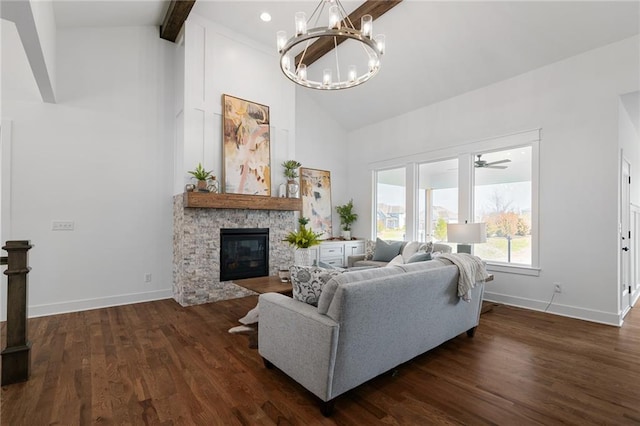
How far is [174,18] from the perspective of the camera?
428 centimetres

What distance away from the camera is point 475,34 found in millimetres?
4172

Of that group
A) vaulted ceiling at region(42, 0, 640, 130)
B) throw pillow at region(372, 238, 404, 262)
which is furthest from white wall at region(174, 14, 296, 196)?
throw pillow at region(372, 238, 404, 262)

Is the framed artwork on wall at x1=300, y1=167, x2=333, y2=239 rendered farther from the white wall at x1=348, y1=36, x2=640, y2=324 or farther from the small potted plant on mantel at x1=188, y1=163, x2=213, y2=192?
the white wall at x1=348, y1=36, x2=640, y2=324

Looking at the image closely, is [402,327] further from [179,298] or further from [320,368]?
[179,298]

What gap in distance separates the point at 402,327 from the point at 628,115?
14.9 feet

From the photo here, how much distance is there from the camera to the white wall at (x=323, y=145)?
261 inches

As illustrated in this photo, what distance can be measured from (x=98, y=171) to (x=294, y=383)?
4.06m

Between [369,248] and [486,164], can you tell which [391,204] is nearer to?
[369,248]

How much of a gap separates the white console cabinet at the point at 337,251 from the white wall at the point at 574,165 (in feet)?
9.12

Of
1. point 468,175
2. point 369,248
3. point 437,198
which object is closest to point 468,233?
point 468,175

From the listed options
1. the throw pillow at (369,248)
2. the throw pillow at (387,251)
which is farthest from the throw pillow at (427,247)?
the throw pillow at (369,248)

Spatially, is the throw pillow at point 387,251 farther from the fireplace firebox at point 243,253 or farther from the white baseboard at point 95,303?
the white baseboard at point 95,303

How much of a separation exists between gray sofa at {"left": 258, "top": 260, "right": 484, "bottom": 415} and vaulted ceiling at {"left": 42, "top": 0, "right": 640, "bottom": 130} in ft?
11.3

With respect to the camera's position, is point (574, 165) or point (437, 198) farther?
point (437, 198)
